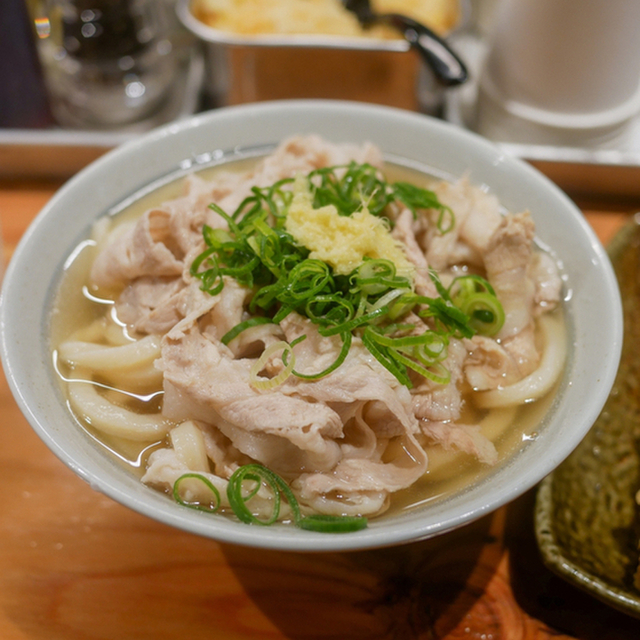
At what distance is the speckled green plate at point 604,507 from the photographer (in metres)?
1.61

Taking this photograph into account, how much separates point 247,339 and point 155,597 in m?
0.78

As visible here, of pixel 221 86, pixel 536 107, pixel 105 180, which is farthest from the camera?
pixel 221 86

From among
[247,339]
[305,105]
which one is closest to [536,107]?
[305,105]

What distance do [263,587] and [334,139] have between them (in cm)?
162

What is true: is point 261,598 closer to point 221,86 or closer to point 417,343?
point 417,343

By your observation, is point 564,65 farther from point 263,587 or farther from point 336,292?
point 263,587

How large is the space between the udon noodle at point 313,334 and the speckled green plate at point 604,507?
28cm

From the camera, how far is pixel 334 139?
2.34 m

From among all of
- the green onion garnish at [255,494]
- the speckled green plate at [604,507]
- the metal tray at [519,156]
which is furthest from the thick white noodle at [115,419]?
the metal tray at [519,156]

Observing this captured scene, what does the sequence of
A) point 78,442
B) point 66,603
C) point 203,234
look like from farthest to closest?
point 203,234
point 66,603
point 78,442

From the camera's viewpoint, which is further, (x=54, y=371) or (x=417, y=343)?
(x=54, y=371)

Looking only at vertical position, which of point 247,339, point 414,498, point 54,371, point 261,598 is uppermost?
point 247,339

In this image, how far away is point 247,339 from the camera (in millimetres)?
1699

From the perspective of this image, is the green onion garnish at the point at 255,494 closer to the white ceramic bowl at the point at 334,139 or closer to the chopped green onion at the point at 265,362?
the white ceramic bowl at the point at 334,139
